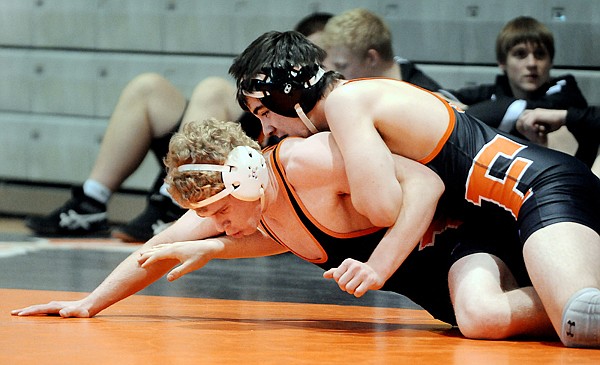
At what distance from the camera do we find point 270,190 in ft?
9.45

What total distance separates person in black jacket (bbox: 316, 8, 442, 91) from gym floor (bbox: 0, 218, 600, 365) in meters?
1.32

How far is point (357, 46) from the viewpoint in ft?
17.6

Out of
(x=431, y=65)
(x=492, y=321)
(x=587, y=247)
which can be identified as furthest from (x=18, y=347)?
(x=431, y=65)

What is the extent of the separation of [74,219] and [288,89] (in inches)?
127

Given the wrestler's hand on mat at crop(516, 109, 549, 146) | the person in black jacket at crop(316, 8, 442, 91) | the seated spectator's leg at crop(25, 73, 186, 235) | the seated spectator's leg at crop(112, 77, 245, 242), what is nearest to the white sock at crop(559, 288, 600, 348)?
the wrestler's hand on mat at crop(516, 109, 549, 146)

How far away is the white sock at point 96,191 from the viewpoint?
19.5 feet

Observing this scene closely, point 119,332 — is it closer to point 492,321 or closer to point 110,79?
point 492,321

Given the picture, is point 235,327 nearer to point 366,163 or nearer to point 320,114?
point 366,163

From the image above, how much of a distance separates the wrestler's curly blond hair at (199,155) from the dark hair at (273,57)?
0.23 meters

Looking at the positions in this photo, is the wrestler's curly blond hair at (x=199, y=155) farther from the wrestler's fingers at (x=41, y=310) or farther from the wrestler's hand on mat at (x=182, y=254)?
the wrestler's fingers at (x=41, y=310)

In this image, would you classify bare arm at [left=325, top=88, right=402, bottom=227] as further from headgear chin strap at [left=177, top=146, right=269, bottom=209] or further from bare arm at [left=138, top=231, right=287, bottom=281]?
bare arm at [left=138, top=231, right=287, bottom=281]

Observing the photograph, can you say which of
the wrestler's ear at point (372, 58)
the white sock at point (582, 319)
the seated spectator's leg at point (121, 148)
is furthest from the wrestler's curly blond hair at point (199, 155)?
the seated spectator's leg at point (121, 148)

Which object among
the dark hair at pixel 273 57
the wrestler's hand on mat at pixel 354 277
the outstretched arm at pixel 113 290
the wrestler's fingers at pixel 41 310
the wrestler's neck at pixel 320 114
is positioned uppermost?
the dark hair at pixel 273 57

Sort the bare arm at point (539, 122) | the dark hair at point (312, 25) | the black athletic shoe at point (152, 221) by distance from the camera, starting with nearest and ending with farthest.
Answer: the bare arm at point (539, 122) → the black athletic shoe at point (152, 221) → the dark hair at point (312, 25)
